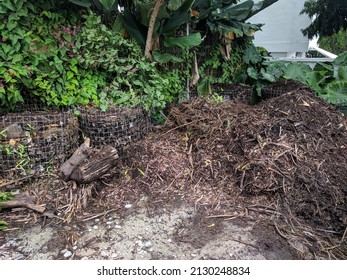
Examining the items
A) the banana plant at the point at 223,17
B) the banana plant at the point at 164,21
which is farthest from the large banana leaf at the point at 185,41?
the banana plant at the point at 223,17

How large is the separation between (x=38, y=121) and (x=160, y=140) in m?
1.41

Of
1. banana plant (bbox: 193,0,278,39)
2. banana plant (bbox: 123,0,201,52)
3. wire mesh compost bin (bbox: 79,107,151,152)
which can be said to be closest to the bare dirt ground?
wire mesh compost bin (bbox: 79,107,151,152)

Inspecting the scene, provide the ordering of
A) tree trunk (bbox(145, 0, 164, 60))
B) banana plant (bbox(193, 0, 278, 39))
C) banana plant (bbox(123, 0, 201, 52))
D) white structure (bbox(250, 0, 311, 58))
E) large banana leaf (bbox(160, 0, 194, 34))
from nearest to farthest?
tree trunk (bbox(145, 0, 164, 60))
banana plant (bbox(123, 0, 201, 52))
large banana leaf (bbox(160, 0, 194, 34))
banana plant (bbox(193, 0, 278, 39))
white structure (bbox(250, 0, 311, 58))

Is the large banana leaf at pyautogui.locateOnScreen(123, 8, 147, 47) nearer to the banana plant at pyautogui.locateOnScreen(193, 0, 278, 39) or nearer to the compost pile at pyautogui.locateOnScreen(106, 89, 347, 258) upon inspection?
the banana plant at pyautogui.locateOnScreen(193, 0, 278, 39)

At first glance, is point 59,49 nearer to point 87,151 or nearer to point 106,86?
point 106,86

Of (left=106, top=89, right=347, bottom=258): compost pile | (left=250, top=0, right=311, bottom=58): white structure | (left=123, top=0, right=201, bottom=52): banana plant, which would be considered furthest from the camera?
(left=250, top=0, right=311, bottom=58): white structure

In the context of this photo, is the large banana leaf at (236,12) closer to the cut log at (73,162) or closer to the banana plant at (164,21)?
the banana plant at (164,21)

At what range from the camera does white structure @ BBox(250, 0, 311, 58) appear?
37.4 feet

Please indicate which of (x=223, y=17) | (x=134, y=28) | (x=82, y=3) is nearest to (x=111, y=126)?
(x=82, y=3)

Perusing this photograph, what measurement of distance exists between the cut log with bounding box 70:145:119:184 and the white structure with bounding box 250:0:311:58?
415 inches

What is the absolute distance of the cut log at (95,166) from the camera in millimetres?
2965

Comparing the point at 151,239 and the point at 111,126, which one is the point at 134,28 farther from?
the point at 151,239

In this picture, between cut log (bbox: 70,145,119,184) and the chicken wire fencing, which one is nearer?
A: cut log (bbox: 70,145,119,184)
